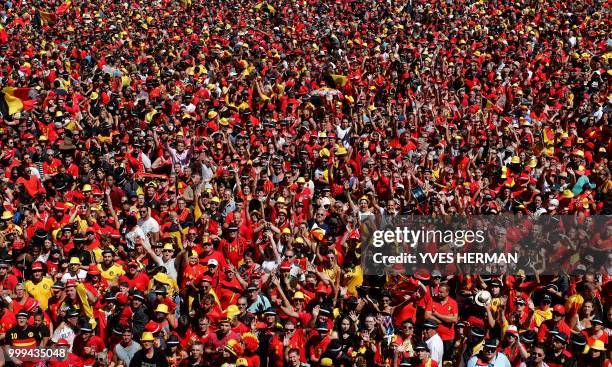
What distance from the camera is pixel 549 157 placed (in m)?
13.9

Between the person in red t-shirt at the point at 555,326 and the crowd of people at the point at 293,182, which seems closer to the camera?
the person in red t-shirt at the point at 555,326

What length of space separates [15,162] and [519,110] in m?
9.82

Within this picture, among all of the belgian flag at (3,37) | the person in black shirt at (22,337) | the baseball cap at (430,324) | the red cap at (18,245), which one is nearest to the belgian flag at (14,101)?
the belgian flag at (3,37)

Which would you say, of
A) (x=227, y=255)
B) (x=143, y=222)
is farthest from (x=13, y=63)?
(x=227, y=255)

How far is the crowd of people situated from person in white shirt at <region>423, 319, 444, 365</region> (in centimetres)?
4

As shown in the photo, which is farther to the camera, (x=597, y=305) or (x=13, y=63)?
(x=13, y=63)

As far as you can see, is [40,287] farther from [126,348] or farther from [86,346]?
[126,348]

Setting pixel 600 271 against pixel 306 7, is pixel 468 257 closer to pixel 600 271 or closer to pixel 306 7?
pixel 600 271

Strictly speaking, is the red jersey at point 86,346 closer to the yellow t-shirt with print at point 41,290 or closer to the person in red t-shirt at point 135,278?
the person in red t-shirt at point 135,278

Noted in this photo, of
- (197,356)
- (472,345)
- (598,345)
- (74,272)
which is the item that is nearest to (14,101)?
(74,272)

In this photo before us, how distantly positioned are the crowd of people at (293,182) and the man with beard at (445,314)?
0.9 inches

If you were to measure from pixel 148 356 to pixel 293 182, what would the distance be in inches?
208

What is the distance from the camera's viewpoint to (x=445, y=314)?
910 centimetres

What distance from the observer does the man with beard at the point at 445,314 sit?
A: 901cm
